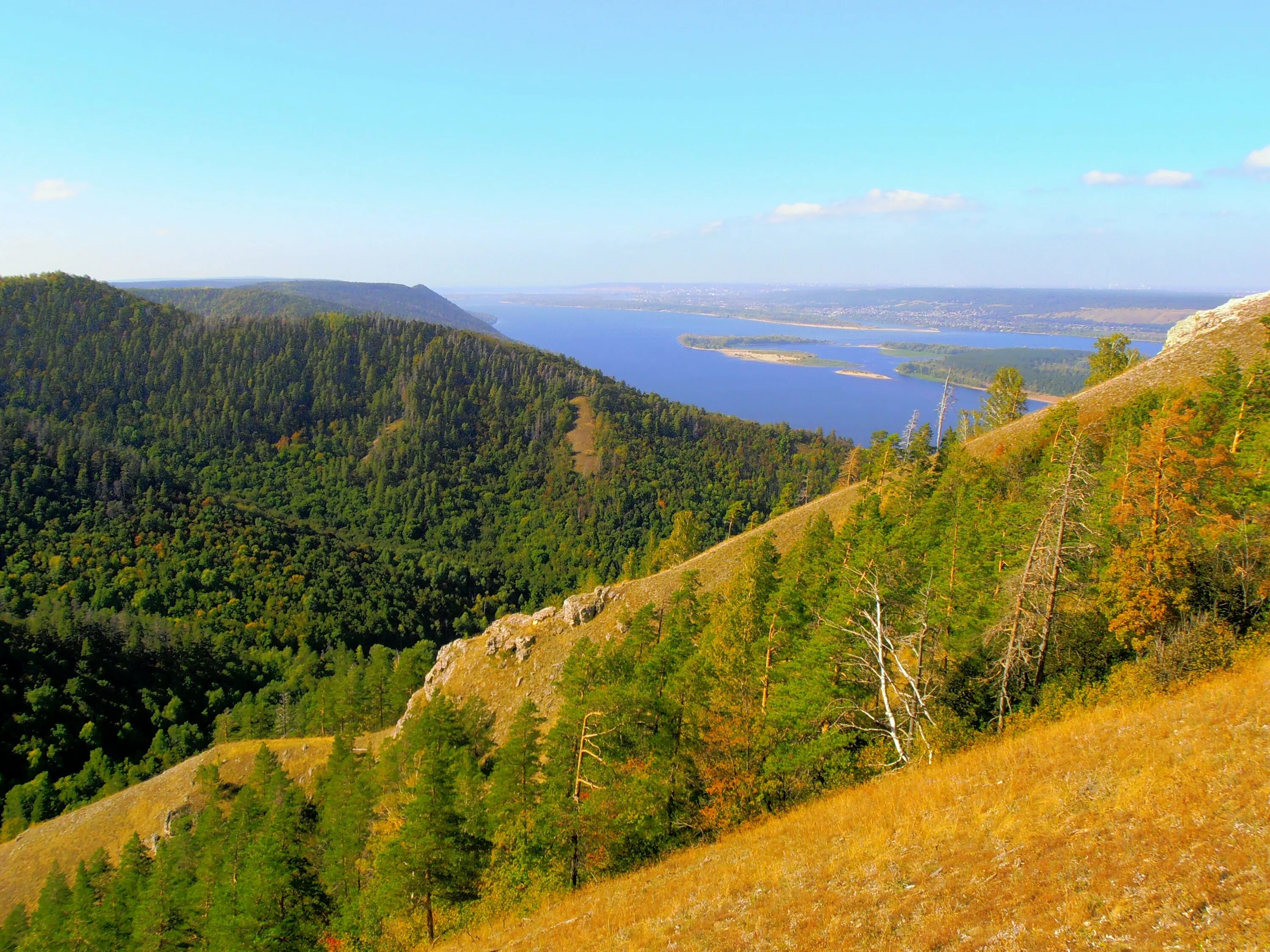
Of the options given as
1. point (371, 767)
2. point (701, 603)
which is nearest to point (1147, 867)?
point (701, 603)

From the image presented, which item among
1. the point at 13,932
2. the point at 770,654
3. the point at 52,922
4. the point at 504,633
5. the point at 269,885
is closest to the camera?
the point at 770,654

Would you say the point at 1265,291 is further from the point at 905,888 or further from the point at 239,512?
the point at 239,512

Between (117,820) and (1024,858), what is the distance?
66554 mm

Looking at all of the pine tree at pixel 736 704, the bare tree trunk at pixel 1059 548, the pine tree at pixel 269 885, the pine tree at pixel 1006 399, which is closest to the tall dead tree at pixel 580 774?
the pine tree at pixel 736 704

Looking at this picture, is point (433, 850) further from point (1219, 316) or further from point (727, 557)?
point (1219, 316)

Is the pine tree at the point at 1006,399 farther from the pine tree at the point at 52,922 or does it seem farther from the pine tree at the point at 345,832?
the pine tree at the point at 52,922

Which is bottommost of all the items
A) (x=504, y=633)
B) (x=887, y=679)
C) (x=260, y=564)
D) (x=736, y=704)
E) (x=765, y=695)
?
(x=260, y=564)

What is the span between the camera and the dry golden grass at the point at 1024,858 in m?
9.60

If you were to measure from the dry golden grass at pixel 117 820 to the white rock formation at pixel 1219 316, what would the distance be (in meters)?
86.6

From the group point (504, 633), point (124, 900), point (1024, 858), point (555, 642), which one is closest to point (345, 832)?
point (124, 900)

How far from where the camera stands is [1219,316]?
59.5 metres

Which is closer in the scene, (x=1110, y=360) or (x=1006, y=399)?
(x=1110, y=360)

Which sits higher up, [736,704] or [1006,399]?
[1006,399]

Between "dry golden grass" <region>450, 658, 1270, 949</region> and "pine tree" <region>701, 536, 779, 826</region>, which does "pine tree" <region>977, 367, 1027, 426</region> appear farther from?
"dry golden grass" <region>450, 658, 1270, 949</region>
